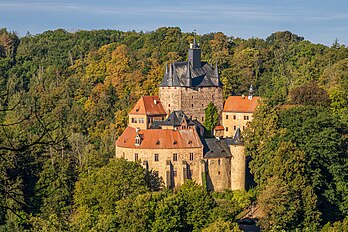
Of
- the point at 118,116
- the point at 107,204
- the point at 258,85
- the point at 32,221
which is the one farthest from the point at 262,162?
the point at 258,85

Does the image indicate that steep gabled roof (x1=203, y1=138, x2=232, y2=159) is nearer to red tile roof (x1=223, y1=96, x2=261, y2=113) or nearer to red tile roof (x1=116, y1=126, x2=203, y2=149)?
red tile roof (x1=116, y1=126, x2=203, y2=149)

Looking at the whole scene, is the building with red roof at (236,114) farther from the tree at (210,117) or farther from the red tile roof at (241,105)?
the tree at (210,117)

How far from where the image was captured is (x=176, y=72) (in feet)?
158

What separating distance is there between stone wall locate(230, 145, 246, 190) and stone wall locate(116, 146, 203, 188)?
220 centimetres

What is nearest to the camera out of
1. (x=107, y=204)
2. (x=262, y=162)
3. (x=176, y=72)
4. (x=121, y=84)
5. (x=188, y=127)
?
(x=107, y=204)

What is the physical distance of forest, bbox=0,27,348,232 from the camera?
32.2 meters

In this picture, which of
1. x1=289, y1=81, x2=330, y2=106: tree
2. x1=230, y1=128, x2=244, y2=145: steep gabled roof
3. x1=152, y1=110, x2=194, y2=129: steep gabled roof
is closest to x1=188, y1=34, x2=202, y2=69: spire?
x1=152, y1=110, x2=194, y2=129: steep gabled roof

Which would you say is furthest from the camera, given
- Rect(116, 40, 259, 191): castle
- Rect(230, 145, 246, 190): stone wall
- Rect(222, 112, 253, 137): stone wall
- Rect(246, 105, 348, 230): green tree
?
Rect(222, 112, 253, 137): stone wall

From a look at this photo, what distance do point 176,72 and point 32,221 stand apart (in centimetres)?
1846

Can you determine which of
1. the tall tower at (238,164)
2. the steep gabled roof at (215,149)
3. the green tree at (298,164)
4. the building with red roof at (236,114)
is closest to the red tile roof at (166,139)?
the steep gabled roof at (215,149)

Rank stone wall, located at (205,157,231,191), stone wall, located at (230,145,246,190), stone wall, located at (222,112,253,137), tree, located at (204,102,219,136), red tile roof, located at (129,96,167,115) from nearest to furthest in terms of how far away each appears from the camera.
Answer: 1. stone wall, located at (205,157,231,191)
2. stone wall, located at (230,145,246,190)
3. red tile roof, located at (129,96,167,115)
4. tree, located at (204,102,219,136)
5. stone wall, located at (222,112,253,137)

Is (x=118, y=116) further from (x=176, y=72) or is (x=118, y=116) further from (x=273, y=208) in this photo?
(x=273, y=208)

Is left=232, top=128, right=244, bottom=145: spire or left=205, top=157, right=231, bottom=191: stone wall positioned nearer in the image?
left=205, top=157, right=231, bottom=191: stone wall

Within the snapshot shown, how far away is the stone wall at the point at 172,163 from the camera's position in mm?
41500
